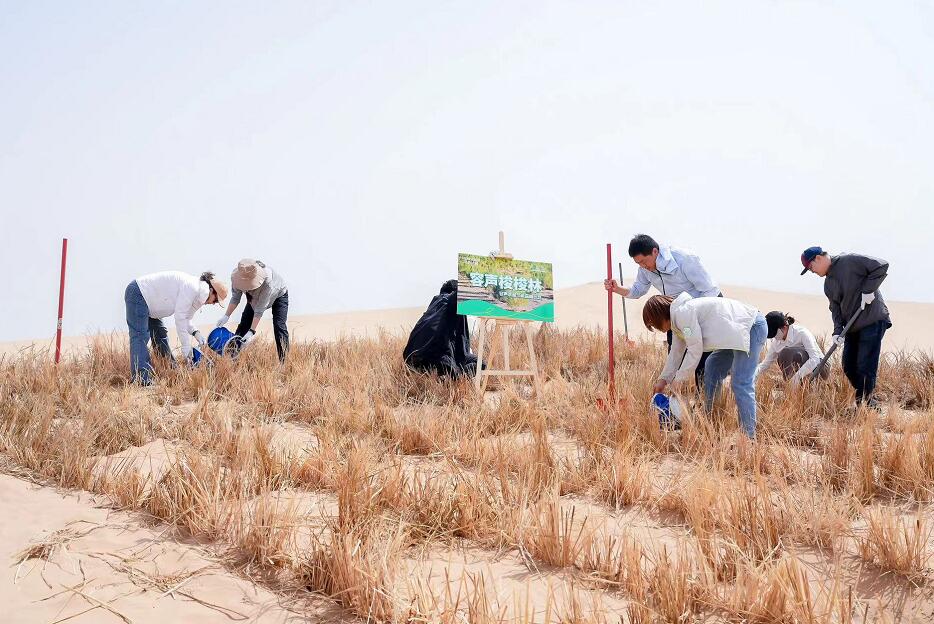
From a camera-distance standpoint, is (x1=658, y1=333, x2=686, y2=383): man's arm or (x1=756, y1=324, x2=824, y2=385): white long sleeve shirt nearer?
(x1=658, y1=333, x2=686, y2=383): man's arm

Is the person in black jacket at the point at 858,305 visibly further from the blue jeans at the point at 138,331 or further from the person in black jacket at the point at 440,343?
the blue jeans at the point at 138,331

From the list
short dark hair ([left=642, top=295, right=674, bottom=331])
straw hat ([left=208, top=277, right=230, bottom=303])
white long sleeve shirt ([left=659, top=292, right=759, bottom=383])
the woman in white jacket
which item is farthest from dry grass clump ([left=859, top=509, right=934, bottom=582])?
straw hat ([left=208, top=277, right=230, bottom=303])

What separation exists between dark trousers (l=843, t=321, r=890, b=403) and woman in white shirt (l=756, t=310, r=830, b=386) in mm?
384

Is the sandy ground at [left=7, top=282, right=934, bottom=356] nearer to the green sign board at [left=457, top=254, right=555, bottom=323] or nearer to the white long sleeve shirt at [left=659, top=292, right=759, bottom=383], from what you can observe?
the green sign board at [left=457, top=254, right=555, bottom=323]

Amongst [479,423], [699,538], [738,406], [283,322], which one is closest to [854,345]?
[738,406]

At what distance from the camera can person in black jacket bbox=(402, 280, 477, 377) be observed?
610 cm

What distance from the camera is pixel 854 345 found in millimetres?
5535

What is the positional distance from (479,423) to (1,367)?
4.75m

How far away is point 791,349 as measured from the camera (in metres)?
6.61

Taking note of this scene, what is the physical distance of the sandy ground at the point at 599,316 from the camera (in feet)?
49.5

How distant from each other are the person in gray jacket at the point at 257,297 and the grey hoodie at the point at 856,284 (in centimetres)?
509

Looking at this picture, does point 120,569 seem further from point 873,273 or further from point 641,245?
point 873,273

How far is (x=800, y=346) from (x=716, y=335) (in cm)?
287

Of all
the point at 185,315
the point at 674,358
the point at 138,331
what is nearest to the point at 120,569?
the point at 674,358
